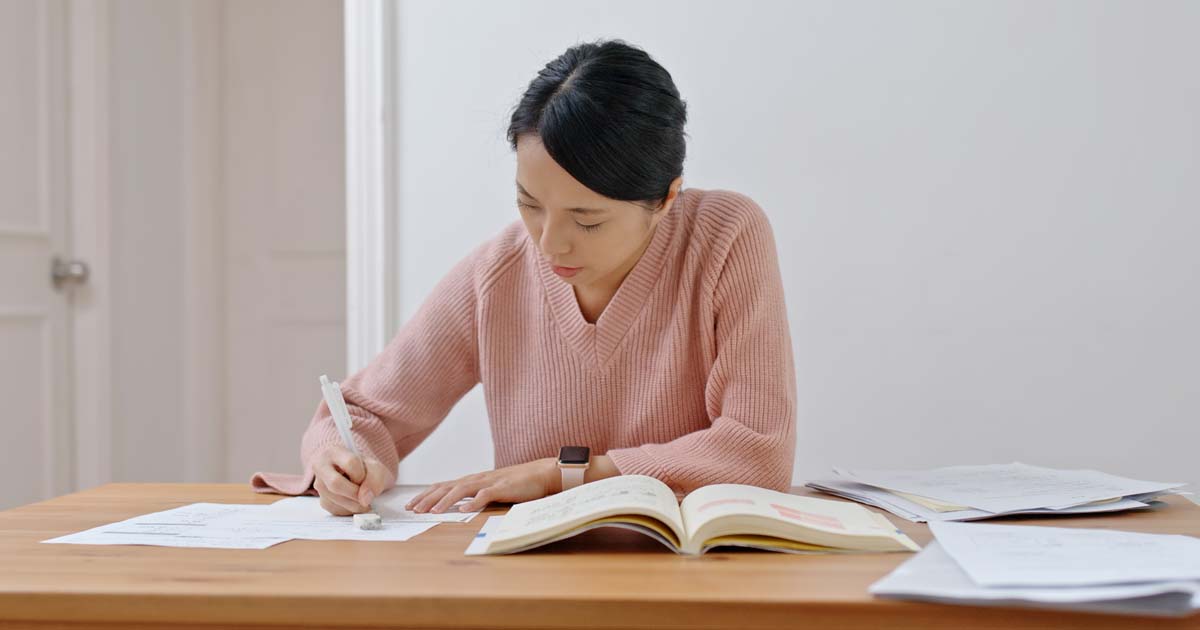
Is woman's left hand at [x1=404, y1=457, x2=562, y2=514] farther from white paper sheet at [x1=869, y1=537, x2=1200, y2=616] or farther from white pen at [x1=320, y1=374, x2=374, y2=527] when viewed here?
white paper sheet at [x1=869, y1=537, x2=1200, y2=616]

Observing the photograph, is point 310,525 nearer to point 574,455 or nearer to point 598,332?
point 574,455

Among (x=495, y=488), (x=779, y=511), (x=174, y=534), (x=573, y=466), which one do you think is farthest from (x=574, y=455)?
(x=174, y=534)

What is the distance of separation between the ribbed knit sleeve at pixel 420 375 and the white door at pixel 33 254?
5.24ft

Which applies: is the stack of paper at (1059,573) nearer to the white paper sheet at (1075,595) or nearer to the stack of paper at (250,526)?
the white paper sheet at (1075,595)

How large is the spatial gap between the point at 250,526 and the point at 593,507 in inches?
16.4

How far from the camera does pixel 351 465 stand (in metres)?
1.27

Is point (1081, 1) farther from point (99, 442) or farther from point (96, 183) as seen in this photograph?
point (99, 442)

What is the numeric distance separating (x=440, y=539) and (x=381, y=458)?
1.63ft

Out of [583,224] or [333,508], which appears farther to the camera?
[583,224]

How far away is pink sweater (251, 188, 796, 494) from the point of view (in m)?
1.52

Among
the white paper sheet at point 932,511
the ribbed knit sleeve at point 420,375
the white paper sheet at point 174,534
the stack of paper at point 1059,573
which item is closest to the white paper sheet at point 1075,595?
the stack of paper at point 1059,573

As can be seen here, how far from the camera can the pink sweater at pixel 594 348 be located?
1.52 metres

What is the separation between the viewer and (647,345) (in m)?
1.60

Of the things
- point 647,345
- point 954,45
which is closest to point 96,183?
point 647,345
